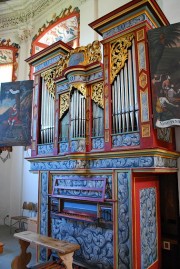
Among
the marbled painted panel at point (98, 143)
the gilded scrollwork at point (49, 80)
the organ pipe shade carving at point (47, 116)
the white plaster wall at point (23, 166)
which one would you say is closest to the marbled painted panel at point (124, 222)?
the marbled painted panel at point (98, 143)

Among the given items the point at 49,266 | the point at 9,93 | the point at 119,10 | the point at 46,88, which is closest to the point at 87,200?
the point at 49,266

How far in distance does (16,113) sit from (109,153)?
11.2 ft

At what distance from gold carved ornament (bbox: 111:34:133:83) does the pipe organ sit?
0.06 feet

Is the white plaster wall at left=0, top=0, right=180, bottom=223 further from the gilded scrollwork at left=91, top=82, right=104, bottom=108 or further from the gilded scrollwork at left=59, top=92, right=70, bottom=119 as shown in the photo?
the gilded scrollwork at left=91, top=82, right=104, bottom=108

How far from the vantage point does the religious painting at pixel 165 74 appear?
12.3 ft

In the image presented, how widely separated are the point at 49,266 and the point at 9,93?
4.37 meters

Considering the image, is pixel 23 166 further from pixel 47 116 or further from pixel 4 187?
pixel 47 116

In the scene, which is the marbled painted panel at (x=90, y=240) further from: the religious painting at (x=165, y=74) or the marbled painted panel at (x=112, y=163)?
the religious painting at (x=165, y=74)

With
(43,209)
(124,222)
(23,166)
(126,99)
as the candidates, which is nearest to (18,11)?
(23,166)

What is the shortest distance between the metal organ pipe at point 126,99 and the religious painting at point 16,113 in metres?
2.86

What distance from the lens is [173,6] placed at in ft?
16.4

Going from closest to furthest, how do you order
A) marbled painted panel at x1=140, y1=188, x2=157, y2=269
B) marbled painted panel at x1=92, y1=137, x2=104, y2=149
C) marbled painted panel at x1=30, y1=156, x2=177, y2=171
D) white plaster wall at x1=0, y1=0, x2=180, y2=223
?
marbled painted panel at x1=30, y1=156, x2=177, y2=171
marbled painted panel at x1=140, y1=188, x2=157, y2=269
marbled painted panel at x1=92, y1=137, x2=104, y2=149
white plaster wall at x1=0, y1=0, x2=180, y2=223

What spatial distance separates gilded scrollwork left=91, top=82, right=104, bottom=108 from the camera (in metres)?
4.56

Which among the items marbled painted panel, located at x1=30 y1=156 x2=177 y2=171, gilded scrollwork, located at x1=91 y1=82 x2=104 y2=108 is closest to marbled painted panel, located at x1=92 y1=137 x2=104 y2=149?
marbled painted panel, located at x1=30 y1=156 x2=177 y2=171
